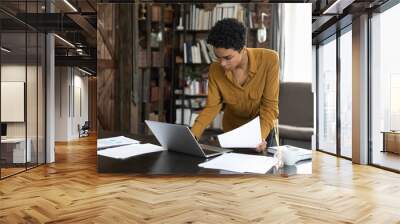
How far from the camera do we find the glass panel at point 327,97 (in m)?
7.65

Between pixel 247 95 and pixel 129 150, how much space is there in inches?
61.6

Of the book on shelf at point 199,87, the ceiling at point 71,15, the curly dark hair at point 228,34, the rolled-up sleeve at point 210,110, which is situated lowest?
the rolled-up sleeve at point 210,110

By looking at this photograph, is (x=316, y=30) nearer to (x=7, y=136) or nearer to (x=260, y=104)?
(x=260, y=104)

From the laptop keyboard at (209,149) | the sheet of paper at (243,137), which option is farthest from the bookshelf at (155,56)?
the sheet of paper at (243,137)

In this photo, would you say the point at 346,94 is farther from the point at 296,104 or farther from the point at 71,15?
the point at 71,15

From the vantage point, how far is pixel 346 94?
7.01 m

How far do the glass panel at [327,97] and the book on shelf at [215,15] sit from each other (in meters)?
3.56

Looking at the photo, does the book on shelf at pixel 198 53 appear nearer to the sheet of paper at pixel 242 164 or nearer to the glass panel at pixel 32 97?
the sheet of paper at pixel 242 164

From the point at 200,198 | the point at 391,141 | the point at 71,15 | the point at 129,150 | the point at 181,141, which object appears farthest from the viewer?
the point at 71,15

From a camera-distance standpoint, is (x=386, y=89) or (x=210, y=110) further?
(x=386, y=89)

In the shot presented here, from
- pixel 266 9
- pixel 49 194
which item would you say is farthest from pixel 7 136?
pixel 266 9

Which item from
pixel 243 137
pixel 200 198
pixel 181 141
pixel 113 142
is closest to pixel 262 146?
pixel 243 137

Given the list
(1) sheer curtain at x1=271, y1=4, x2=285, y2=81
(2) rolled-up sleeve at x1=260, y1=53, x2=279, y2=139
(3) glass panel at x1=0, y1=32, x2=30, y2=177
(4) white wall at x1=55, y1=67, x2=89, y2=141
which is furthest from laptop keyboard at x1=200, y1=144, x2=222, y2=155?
(4) white wall at x1=55, y1=67, x2=89, y2=141

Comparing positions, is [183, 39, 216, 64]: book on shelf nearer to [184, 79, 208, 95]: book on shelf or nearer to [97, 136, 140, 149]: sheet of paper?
[184, 79, 208, 95]: book on shelf
